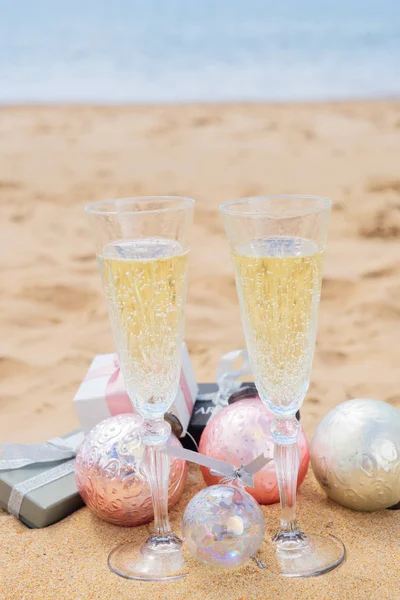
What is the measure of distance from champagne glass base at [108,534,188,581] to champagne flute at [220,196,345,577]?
0.26 metres

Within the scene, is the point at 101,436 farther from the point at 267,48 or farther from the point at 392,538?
the point at 267,48

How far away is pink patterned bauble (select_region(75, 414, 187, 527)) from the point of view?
1.83 metres

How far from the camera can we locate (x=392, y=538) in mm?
1802

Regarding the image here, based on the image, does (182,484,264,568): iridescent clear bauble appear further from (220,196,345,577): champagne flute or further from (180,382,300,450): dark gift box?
(180,382,300,450): dark gift box

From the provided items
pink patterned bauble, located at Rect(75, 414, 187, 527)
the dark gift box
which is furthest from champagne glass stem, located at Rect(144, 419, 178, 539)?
the dark gift box

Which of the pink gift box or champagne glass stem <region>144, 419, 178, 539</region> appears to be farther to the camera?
the pink gift box

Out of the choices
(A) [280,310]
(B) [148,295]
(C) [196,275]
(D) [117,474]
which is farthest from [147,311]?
(C) [196,275]

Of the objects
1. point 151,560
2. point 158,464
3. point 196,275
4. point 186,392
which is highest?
point 158,464

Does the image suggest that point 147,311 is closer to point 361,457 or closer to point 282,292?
point 282,292

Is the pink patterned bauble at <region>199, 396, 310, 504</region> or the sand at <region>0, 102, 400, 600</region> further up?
the pink patterned bauble at <region>199, 396, 310, 504</region>

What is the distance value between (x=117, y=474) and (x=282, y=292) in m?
0.68

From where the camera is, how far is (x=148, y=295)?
1523 millimetres

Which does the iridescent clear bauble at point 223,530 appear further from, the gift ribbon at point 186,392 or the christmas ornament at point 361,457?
the gift ribbon at point 186,392

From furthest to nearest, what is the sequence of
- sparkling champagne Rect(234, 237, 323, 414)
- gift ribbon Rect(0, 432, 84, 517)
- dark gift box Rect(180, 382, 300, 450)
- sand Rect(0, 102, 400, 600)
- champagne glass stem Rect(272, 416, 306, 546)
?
dark gift box Rect(180, 382, 300, 450), gift ribbon Rect(0, 432, 84, 517), sand Rect(0, 102, 400, 600), champagne glass stem Rect(272, 416, 306, 546), sparkling champagne Rect(234, 237, 323, 414)
